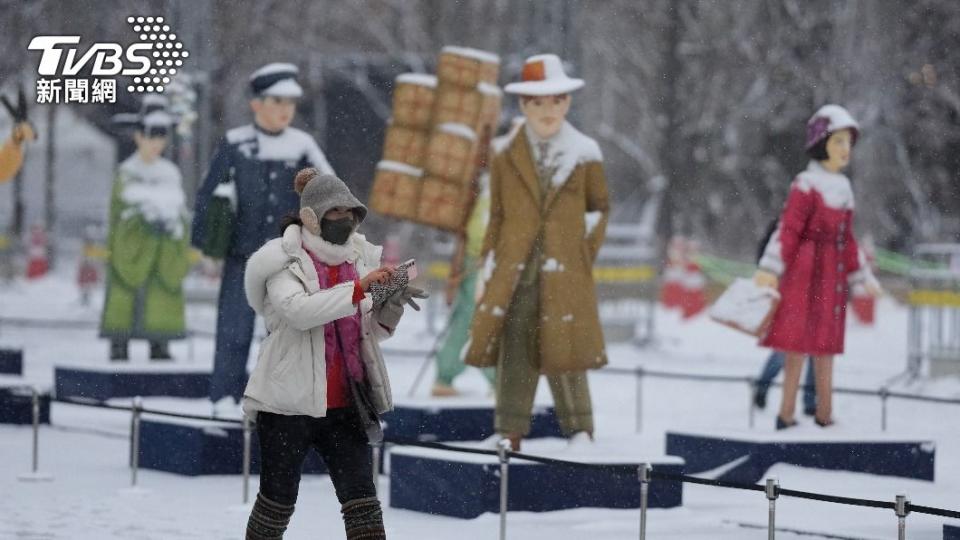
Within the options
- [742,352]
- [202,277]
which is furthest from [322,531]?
[202,277]

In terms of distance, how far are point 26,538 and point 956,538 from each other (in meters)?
4.11

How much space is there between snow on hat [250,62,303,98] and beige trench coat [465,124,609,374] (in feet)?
5.89

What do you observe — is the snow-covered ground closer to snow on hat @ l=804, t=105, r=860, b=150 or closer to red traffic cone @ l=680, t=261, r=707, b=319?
snow on hat @ l=804, t=105, r=860, b=150

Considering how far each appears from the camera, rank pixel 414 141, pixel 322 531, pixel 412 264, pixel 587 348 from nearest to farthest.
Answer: pixel 412 264 → pixel 322 531 → pixel 587 348 → pixel 414 141

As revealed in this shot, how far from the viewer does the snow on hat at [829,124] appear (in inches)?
442

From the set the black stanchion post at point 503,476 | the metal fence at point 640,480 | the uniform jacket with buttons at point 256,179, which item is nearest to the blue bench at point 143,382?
the metal fence at point 640,480

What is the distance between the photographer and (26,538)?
8836 mm

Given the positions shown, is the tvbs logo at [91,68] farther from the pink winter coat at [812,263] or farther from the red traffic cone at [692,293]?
the red traffic cone at [692,293]

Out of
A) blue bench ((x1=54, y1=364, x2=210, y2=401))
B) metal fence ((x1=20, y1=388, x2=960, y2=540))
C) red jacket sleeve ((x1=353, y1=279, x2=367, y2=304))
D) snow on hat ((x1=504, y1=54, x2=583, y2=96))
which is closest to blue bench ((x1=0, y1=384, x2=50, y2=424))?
blue bench ((x1=54, y1=364, x2=210, y2=401))

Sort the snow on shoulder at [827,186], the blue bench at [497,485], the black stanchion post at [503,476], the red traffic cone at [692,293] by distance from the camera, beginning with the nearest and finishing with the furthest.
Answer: the black stanchion post at [503,476], the blue bench at [497,485], the snow on shoulder at [827,186], the red traffic cone at [692,293]

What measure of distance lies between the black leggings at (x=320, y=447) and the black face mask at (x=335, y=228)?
2.12ft

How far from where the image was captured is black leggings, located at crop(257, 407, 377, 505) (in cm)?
736

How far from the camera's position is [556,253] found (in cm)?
1002

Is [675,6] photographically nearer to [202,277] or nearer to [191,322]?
[202,277]
